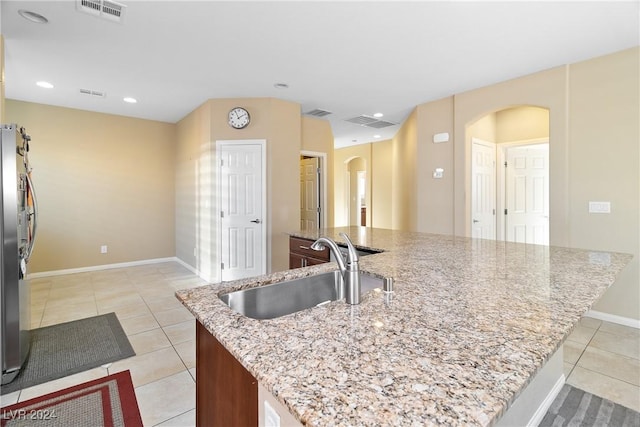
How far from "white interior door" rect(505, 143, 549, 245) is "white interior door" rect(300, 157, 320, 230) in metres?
2.97

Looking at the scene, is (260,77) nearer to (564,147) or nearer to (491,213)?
(564,147)

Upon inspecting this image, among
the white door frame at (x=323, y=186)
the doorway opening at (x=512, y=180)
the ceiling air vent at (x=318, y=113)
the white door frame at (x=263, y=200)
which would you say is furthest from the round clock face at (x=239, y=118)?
the doorway opening at (x=512, y=180)

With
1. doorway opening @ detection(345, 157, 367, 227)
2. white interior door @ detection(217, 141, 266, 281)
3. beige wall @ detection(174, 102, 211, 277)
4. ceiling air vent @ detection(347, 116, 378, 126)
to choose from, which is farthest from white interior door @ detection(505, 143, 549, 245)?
beige wall @ detection(174, 102, 211, 277)

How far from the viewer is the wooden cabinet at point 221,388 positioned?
33.8 inches

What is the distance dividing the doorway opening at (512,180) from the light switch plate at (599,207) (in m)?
1.38

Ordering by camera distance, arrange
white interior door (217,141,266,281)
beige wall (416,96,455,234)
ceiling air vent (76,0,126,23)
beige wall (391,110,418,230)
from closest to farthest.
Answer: ceiling air vent (76,0,126,23)
beige wall (416,96,455,234)
white interior door (217,141,266,281)
beige wall (391,110,418,230)

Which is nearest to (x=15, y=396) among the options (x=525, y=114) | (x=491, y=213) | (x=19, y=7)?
(x=19, y=7)

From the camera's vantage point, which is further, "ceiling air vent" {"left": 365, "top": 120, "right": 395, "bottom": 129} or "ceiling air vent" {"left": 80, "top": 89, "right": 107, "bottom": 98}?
"ceiling air vent" {"left": 365, "top": 120, "right": 395, "bottom": 129}

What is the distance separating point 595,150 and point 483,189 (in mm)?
1482

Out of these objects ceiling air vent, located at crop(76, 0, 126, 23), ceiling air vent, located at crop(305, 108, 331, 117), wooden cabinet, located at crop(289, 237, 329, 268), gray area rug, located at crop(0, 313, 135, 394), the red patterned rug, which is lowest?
the red patterned rug

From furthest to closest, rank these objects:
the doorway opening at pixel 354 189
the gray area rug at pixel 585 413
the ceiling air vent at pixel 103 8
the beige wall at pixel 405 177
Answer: the doorway opening at pixel 354 189 < the beige wall at pixel 405 177 < the ceiling air vent at pixel 103 8 < the gray area rug at pixel 585 413

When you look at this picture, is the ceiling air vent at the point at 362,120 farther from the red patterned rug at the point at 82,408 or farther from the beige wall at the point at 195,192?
the red patterned rug at the point at 82,408

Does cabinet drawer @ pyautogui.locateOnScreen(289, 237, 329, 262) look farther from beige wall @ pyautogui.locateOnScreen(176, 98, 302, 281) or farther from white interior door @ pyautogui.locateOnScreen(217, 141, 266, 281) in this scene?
white interior door @ pyautogui.locateOnScreen(217, 141, 266, 281)

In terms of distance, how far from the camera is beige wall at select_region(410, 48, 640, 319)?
9.66ft
